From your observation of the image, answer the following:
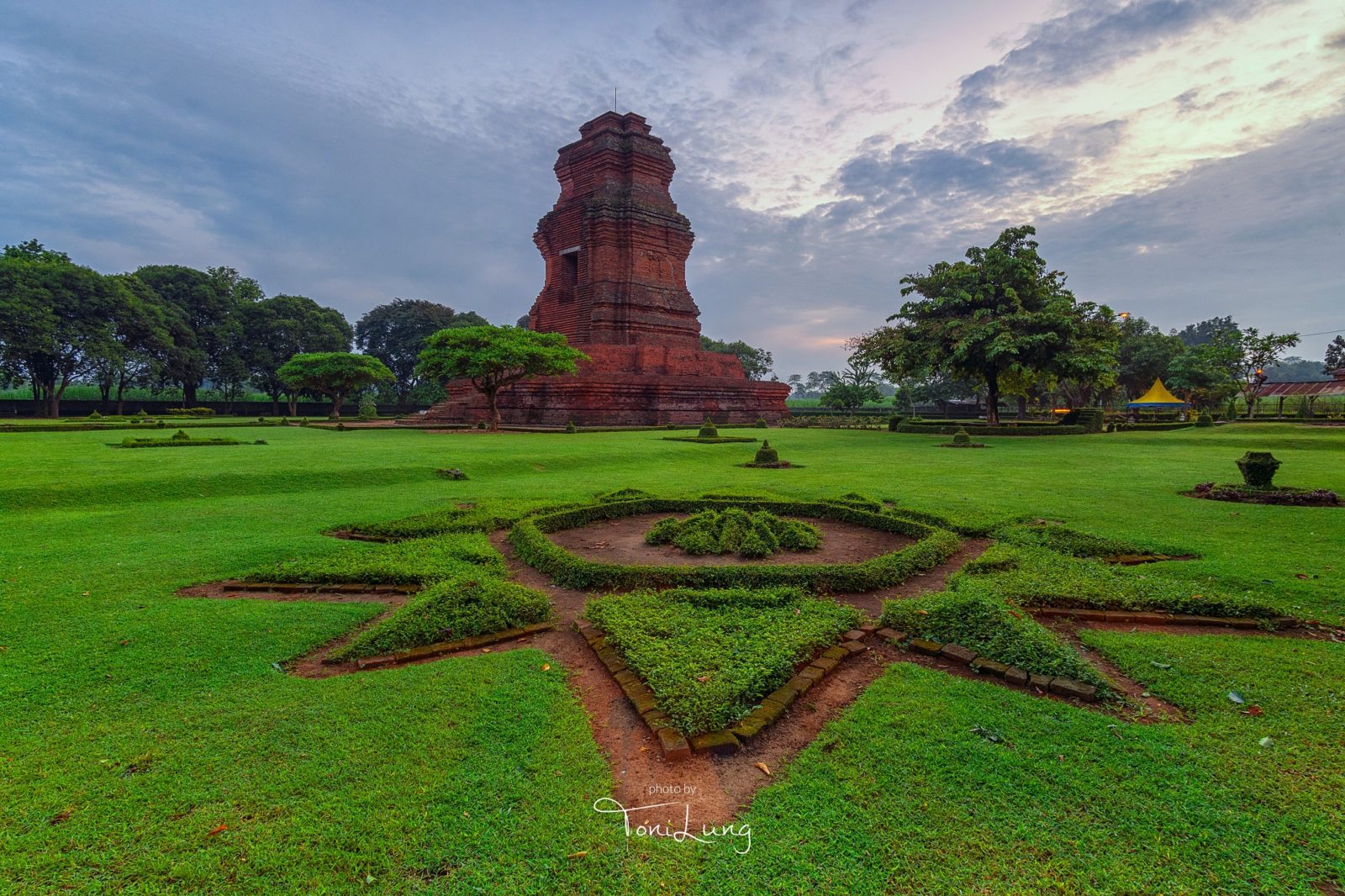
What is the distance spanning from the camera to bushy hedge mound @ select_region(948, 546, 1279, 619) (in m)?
4.13

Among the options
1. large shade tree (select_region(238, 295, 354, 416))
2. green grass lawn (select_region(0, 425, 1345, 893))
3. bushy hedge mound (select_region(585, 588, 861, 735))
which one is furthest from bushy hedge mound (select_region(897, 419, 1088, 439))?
large shade tree (select_region(238, 295, 354, 416))

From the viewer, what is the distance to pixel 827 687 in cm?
321

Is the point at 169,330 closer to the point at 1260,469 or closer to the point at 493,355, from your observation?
the point at 493,355

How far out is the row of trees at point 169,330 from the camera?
105ft

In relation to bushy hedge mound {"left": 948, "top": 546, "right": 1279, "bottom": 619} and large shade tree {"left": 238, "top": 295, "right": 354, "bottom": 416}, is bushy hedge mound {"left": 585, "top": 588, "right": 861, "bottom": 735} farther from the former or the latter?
large shade tree {"left": 238, "top": 295, "right": 354, "bottom": 416}

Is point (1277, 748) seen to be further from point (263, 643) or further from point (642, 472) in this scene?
point (642, 472)


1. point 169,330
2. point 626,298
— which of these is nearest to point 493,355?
point 626,298

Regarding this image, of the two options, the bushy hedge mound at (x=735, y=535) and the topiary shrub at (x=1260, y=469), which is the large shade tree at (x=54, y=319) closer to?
the bushy hedge mound at (x=735, y=535)

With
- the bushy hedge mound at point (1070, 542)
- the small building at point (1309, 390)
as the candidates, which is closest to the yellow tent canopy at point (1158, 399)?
the small building at point (1309, 390)

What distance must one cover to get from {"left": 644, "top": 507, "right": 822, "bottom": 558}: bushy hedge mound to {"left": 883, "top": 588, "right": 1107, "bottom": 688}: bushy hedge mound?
1.58 m

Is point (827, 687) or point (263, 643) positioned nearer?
point (827, 687)

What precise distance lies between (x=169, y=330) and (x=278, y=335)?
7.00 meters

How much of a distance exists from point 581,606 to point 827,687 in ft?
6.50

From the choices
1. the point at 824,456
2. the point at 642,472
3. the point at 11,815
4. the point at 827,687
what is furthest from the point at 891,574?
the point at 824,456
